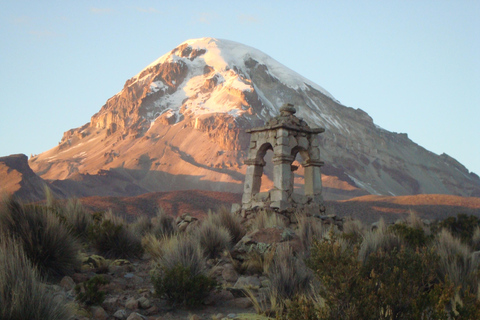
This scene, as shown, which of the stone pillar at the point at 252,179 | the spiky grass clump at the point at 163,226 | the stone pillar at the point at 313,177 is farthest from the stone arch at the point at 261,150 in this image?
the spiky grass clump at the point at 163,226

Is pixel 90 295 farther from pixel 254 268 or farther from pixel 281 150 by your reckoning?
pixel 281 150

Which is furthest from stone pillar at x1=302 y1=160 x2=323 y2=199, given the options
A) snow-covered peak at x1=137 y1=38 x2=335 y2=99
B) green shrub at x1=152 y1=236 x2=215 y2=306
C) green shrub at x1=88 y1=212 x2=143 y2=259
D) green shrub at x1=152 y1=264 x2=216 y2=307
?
snow-covered peak at x1=137 y1=38 x2=335 y2=99

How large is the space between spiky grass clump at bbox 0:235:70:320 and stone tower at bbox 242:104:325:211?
9.31m

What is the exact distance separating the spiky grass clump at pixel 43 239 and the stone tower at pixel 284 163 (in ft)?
24.8

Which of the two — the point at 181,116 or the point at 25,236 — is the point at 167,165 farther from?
the point at 25,236

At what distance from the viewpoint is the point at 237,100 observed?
83312 mm

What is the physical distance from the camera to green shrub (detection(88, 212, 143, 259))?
8969 mm

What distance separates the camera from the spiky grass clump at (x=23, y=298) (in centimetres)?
422

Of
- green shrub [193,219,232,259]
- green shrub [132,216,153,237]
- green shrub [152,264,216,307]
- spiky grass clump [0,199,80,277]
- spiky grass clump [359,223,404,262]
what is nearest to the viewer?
green shrub [152,264,216,307]

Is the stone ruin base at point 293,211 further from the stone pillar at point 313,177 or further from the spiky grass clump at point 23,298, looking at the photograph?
the spiky grass clump at point 23,298

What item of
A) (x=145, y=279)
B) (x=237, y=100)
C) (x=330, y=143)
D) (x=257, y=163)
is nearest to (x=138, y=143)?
(x=237, y=100)

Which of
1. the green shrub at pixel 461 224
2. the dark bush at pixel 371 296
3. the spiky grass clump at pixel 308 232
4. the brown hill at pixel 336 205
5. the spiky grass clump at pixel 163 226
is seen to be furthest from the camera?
the brown hill at pixel 336 205

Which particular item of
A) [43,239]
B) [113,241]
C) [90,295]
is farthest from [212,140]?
[90,295]

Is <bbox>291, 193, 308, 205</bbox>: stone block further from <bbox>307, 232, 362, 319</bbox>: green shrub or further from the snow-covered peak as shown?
the snow-covered peak
